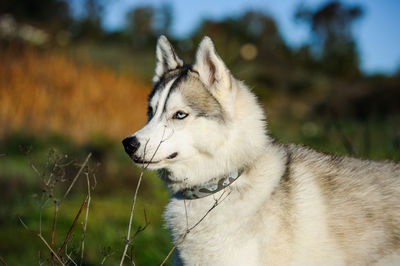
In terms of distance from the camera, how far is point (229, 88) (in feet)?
10.7

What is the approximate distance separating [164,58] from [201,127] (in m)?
1.07

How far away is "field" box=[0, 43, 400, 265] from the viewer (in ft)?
17.8

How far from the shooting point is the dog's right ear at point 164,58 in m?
3.74

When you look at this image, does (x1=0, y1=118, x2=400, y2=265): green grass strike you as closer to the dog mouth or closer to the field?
the field

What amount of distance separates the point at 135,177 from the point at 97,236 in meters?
3.17

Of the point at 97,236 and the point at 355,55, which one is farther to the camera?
the point at 355,55

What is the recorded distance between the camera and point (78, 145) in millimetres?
9633

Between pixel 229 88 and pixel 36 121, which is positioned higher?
pixel 229 88

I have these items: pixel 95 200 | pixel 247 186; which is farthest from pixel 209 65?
pixel 95 200

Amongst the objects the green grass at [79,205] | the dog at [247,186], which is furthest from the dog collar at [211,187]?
the green grass at [79,205]

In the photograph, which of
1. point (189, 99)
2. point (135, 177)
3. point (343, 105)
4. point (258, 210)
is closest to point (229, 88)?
point (189, 99)

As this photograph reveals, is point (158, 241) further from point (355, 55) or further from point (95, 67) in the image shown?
point (355, 55)

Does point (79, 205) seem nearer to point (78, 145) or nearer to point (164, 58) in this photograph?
point (78, 145)

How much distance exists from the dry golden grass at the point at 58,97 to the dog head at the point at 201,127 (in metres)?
7.22
